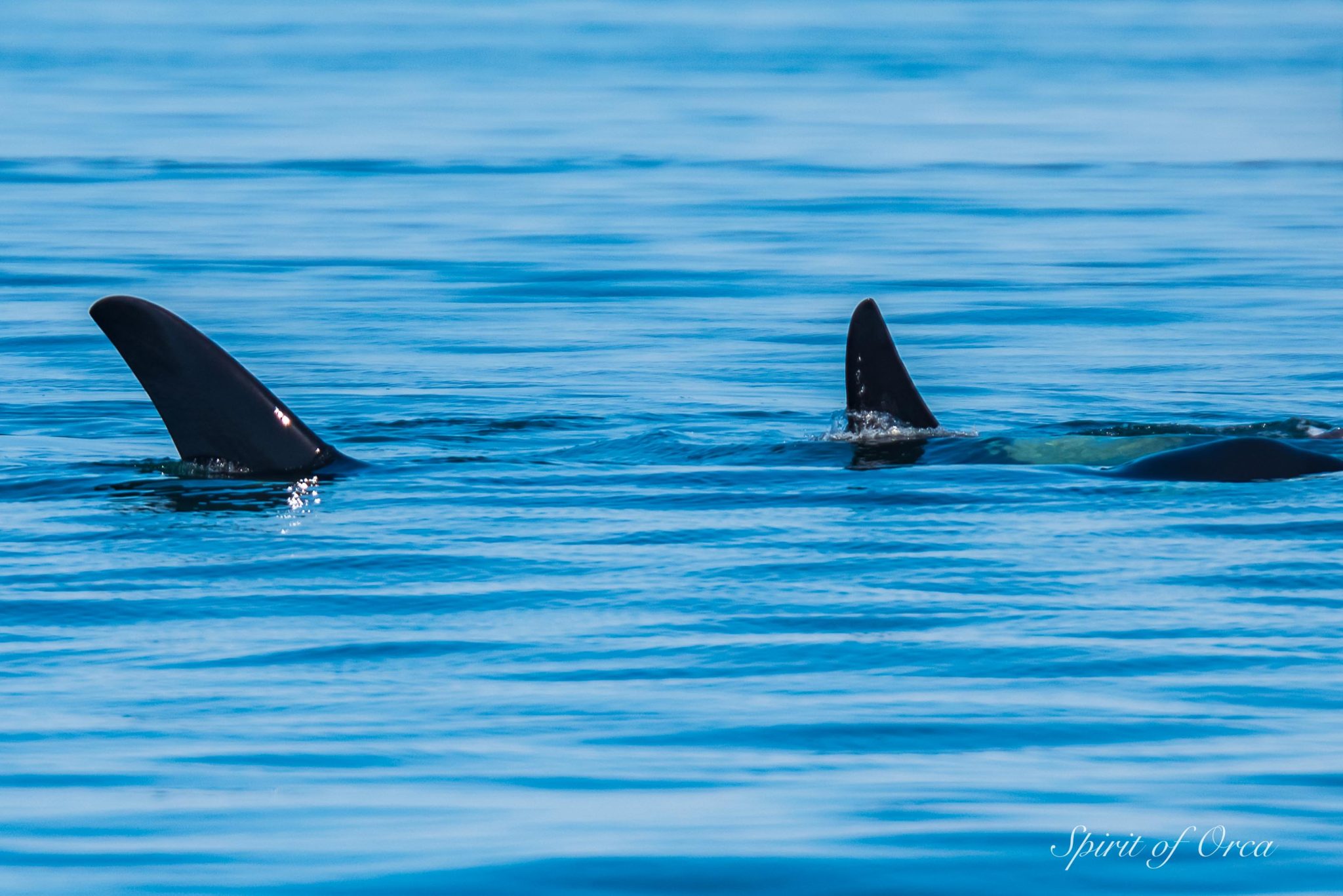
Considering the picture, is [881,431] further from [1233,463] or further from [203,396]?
[203,396]

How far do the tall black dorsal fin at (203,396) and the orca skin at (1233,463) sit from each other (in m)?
4.05

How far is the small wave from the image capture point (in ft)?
39.7

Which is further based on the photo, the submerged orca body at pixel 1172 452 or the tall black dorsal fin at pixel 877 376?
the tall black dorsal fin at pixel 877 376

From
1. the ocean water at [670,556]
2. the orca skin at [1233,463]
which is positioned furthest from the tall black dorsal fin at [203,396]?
the orca skin at [1233,463]

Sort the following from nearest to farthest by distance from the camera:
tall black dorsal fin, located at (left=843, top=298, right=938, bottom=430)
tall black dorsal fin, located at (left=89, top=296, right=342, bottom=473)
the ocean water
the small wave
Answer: the ocean water < tall black dorsal fin, located at (left=89, top=296, right=342, bottom=473) < tall black dorsal fin, located at (left=843, top=298, right=938, bottom=430) < the small wave

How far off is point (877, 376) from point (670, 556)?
9.71 feet

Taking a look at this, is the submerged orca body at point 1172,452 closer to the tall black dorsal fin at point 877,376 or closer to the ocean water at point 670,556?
the tall black dorsal fin at point 877,376

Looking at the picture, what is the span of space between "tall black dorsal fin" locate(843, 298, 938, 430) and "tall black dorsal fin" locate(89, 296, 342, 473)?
2.80 metres

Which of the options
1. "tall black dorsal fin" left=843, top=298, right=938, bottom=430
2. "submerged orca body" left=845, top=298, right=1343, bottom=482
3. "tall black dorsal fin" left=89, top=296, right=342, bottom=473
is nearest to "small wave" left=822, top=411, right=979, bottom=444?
"tall black dorsal fin" left=843, top=298, right=938, bottom=430

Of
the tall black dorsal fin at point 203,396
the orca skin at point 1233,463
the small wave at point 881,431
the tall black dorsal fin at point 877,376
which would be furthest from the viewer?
the small wave at point 881,431

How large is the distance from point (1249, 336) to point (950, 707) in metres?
11.9

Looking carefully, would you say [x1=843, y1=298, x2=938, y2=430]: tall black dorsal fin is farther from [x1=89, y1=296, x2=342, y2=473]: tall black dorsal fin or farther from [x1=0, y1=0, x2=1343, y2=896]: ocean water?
[x1=89, y1=296, x2=342, y2=473]: tall black dorsal fin

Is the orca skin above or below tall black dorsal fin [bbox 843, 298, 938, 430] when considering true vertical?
below

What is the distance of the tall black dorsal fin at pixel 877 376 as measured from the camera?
11719 mm
